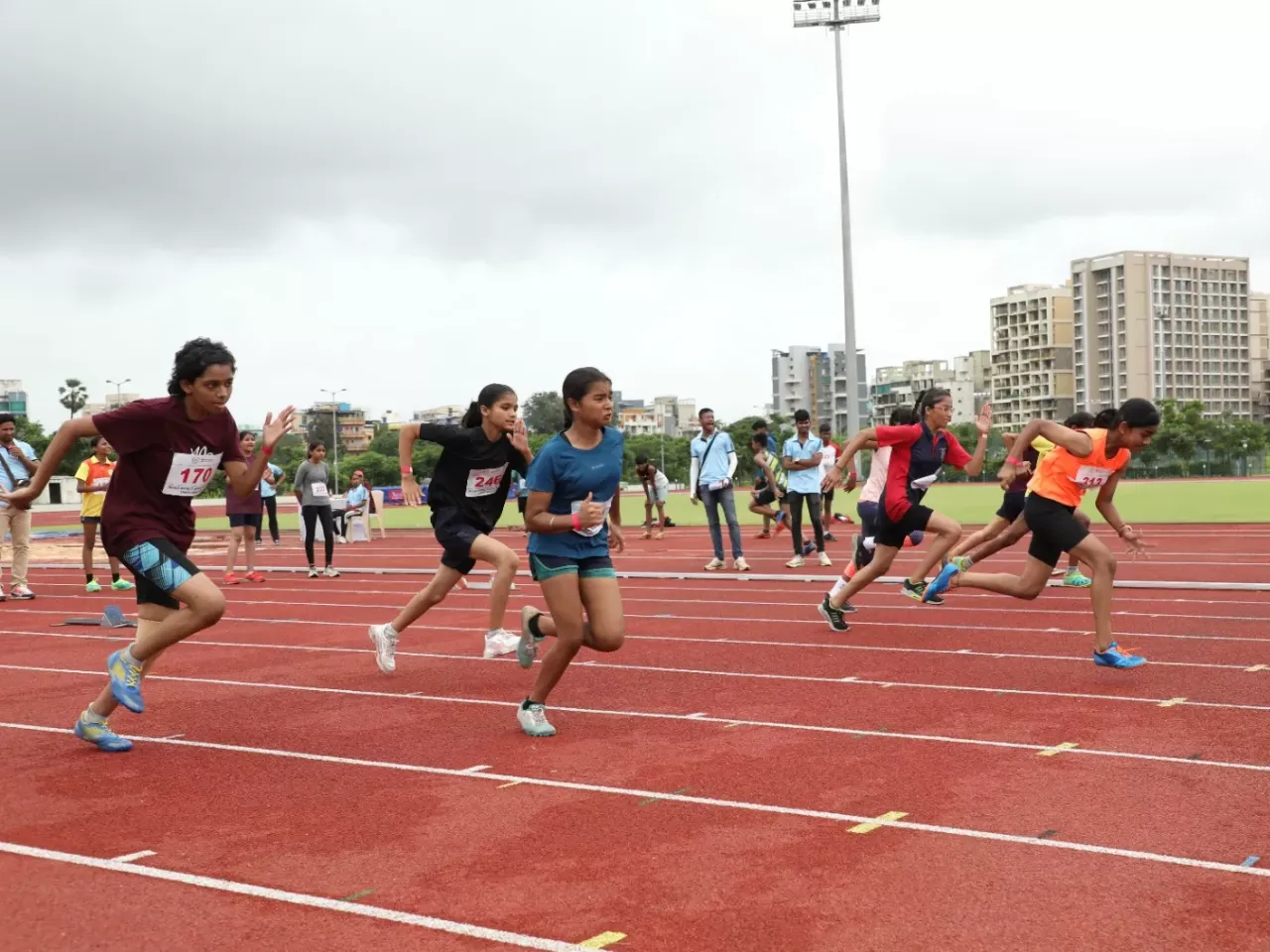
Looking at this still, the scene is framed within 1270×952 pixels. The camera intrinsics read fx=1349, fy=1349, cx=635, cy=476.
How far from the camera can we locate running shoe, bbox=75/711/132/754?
6457mm

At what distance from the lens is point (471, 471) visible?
337 inches

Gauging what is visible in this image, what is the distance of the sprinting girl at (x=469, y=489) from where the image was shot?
825cm

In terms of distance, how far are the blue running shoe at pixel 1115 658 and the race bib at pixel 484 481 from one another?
12.6 feet

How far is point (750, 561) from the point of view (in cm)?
1836

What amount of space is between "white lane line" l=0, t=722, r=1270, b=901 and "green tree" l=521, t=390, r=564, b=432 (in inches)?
5561

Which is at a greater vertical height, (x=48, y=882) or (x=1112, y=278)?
(x=1112, y=278)

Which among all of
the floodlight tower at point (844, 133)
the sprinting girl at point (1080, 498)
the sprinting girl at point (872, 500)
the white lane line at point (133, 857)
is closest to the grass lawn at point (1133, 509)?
the floodlight tower at point (844, 133)

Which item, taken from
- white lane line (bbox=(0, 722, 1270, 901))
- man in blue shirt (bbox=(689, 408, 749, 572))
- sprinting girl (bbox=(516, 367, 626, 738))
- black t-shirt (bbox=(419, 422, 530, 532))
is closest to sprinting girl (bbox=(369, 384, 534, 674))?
Result: black t-shirt (bbox=(419, 422, 530, 532))

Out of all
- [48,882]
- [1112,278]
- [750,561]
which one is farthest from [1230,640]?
[1112,278]

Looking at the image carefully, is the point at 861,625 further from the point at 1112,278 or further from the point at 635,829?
the point at 1112,278

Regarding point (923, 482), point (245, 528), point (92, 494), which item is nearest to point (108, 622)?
point (92, 494)

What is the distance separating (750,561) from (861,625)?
24.6ft

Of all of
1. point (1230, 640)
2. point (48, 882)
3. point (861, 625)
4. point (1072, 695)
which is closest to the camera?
point (48, 882)

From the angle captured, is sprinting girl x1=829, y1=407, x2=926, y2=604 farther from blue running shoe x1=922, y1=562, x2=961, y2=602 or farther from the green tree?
the green tree
